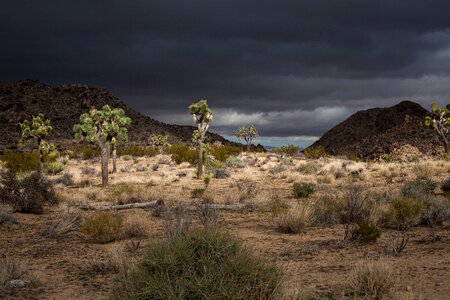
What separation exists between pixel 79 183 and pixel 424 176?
22.0 m

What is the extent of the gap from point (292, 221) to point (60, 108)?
362 feet

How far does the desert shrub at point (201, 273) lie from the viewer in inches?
209

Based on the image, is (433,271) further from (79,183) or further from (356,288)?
(79,183)

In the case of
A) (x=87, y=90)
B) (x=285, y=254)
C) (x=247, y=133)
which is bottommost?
(x=285, y=254)

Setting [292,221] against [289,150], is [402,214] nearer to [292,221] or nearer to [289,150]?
[292,221]

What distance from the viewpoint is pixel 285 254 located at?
928cm

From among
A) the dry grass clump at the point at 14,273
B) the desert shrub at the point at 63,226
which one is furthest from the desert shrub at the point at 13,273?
the desert shrub at the point at 63,226

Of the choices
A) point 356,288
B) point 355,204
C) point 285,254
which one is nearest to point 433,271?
point 356,288

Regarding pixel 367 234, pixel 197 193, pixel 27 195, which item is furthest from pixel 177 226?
pixel 197 193

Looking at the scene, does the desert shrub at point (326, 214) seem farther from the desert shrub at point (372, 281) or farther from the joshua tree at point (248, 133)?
the joshua tree at point (248, 133)

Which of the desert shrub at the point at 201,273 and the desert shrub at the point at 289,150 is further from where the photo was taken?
the desert shrub at the point at 289,150

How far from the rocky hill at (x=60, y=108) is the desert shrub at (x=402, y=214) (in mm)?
88539

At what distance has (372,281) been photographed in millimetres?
6492

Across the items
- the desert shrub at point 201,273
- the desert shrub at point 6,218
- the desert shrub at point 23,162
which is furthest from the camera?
the desert shrub at point 23,162
